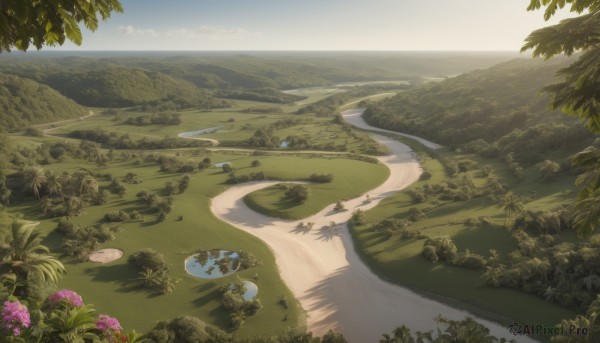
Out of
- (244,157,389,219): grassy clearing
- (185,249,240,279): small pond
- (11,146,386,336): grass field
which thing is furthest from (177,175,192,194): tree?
(185,249,240,279): small pond

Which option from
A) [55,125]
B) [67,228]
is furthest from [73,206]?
[55,125]

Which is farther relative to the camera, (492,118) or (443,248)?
(492,118)

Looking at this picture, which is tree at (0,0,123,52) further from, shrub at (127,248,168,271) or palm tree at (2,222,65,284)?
shrub at (127,248,168,271)

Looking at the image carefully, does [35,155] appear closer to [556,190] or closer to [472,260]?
[472,260]

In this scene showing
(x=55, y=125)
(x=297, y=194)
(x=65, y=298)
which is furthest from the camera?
(x=55, y=125)

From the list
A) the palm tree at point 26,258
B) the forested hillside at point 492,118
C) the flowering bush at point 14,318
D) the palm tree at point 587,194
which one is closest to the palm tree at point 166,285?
the palm tree at point 26,258

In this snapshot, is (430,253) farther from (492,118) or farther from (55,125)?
(55,125)

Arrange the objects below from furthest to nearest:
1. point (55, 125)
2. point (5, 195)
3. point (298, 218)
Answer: point (55, 125)
point (298, 218)
point (5, 195)
